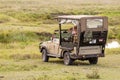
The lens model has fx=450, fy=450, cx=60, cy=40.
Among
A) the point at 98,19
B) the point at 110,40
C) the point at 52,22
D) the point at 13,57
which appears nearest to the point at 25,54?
the point at 13,57

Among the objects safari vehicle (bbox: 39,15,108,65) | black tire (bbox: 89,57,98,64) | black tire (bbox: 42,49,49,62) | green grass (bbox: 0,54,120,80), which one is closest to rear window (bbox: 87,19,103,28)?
safari vehicle (bbox: 39,15,108,65)

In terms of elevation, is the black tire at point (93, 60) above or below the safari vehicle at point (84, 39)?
below

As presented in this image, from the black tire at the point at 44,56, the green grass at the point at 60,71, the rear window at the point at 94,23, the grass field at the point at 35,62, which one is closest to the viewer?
the green grass at the point at 60,71

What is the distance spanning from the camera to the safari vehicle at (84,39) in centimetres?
2316

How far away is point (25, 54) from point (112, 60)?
5.66 meters

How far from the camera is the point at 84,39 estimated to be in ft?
76.3

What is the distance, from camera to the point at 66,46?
24.4m

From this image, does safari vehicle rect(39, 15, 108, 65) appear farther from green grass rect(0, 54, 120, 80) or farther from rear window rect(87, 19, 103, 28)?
green grass rect(0, 54, 120, 80)

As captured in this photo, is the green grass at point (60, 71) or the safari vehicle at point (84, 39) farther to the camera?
the safari vehicle at point (84, 39)

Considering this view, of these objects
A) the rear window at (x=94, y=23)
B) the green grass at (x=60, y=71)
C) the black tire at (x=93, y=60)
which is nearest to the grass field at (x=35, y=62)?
the green grass at (x=60, y=71)

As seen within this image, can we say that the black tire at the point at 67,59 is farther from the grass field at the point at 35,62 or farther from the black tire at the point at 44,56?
the black tire at the point at 44,56

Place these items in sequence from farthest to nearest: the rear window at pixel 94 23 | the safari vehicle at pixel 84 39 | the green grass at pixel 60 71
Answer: the rear window at pixel 94 23 < the safari vehicle at pixel 84 39 < the green grass at pixel 60 71

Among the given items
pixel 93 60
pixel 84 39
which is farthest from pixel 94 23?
pixel 93 60

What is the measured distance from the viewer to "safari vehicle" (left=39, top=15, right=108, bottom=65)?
23.2 meters
